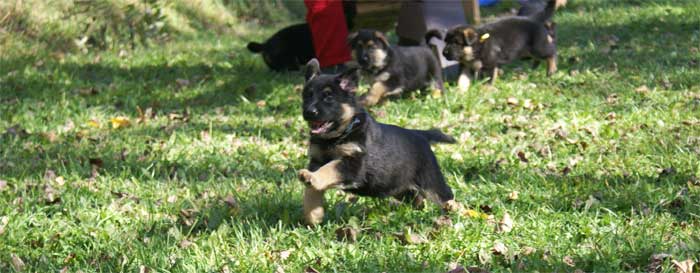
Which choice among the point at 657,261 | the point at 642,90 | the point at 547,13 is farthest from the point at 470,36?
the point at 657,261

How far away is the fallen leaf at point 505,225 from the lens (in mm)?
4209

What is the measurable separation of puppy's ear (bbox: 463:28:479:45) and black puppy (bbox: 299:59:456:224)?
4.21m

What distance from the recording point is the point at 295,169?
19.3 feet

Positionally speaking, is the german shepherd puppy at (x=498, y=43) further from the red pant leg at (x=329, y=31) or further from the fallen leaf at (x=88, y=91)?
the fallen leaf at (x=88, y=91)

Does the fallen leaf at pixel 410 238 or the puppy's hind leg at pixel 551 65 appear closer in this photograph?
the fallen leaf at pixel 410 238

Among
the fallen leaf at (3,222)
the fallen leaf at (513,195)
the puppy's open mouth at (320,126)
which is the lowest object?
the fallen leaf at (513,195)

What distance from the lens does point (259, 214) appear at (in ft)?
15.3

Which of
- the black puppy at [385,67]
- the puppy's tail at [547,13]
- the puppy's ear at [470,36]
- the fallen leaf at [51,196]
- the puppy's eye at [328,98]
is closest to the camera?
the puppy's eye at [328,98]

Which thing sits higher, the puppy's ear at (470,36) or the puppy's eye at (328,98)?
the puppy's eye at (328,98)

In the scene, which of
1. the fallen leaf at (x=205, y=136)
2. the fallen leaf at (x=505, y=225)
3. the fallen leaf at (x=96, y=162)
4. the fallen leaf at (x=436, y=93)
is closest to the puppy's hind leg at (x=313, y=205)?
the fallen leaf at (x=505, y=225)

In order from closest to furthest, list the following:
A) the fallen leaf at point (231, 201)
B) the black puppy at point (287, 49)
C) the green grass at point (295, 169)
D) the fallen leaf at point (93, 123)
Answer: the green grass at point (295, 169)
the fallen leaf at point (231, 201)
the fallen leaf at point (93, 123)
the black puppy at point (287, 49)

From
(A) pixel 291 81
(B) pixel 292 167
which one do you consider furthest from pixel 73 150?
(A) pixel 291 81

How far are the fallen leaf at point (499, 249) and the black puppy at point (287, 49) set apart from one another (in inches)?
262

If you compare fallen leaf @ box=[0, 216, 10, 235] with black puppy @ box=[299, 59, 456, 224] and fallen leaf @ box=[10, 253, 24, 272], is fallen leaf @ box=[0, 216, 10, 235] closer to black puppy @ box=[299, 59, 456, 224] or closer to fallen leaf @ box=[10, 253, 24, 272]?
fallen leaf @ box=[10, 253, 24, 272]
